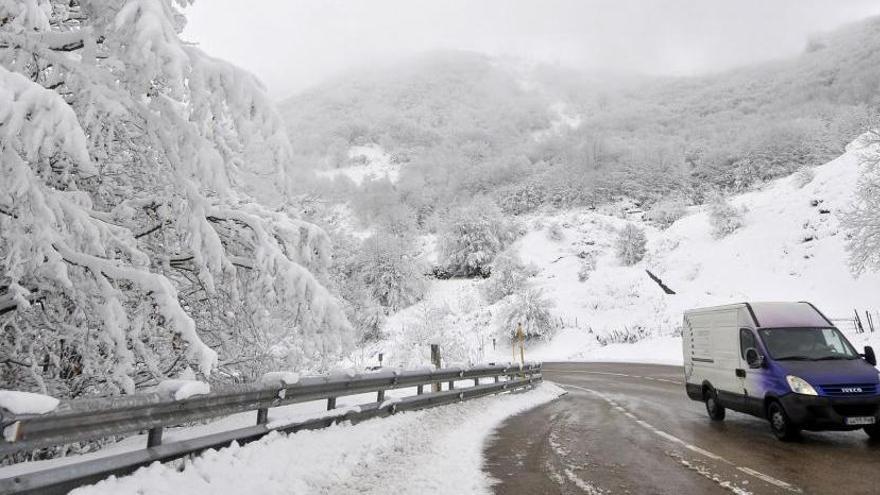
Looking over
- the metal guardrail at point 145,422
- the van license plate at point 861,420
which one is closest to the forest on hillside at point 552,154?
the metal guardrail at point 145,422

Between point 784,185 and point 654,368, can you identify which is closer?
point 654,368

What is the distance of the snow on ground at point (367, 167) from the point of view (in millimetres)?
80812

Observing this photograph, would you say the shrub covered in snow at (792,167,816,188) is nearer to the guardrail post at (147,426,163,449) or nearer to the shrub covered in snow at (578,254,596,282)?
the shrub covered in snow at (578,254,596,282)

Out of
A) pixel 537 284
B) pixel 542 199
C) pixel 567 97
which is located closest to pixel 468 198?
pixel 542 199

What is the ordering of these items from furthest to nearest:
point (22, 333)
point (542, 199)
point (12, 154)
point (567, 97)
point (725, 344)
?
point (567, 97) < point (542, 199) < point (725, 344) < point (22, 333) < point (12, 154)

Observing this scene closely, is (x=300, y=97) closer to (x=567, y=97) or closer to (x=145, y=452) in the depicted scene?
(x=567, y=97)

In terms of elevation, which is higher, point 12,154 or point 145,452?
point 12,154

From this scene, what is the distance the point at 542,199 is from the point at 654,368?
141 feet

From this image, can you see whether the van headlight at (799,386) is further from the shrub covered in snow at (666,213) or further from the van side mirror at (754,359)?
the shrub covered in snow at (666,213)

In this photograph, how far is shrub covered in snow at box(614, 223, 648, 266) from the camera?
44.8 meters

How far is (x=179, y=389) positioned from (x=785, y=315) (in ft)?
33.1

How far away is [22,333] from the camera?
476cm

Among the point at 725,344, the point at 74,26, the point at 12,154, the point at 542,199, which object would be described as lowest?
the point at 725,344

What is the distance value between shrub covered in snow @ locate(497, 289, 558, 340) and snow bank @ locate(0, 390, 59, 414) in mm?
34601
